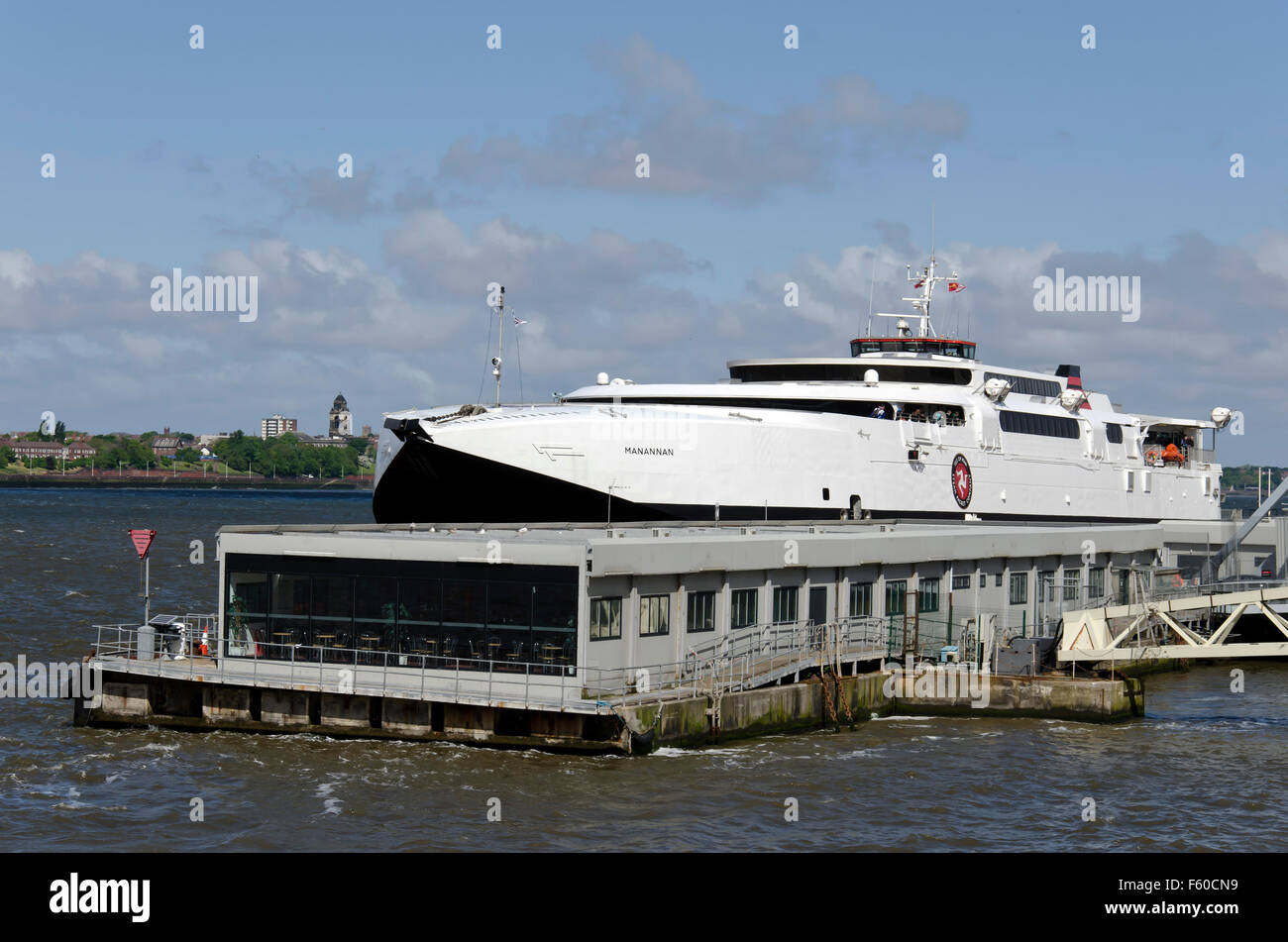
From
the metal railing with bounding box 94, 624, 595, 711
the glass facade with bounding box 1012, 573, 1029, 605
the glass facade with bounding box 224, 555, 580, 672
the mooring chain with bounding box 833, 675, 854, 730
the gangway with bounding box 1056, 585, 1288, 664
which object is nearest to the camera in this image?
the metal railing with bounding box 94, 624, 595, 711

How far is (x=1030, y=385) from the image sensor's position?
68.9 metres

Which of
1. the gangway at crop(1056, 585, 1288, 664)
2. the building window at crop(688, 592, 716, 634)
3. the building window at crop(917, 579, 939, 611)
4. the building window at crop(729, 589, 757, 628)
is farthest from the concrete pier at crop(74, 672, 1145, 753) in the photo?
the building window at crop(917, 579, 939, 611)

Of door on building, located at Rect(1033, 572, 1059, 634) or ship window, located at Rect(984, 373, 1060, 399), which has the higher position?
ship window, located at Rect(984, 373, 1060, 399)

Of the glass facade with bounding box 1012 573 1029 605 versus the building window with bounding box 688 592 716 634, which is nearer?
the building window with bounding box 688 592 716 634

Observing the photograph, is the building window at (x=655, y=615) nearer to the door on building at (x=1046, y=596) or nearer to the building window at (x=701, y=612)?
the building window at (x=701, y=612)

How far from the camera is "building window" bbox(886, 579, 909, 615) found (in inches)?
1452

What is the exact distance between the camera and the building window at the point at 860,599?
117ft

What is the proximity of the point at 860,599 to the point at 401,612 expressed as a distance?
1173 cm

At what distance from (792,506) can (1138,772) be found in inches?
1008

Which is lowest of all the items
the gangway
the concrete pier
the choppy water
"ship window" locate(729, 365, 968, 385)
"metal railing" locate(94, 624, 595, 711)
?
the choppy water

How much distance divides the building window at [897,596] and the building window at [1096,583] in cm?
1232

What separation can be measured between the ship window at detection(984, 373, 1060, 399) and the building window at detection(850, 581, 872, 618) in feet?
101

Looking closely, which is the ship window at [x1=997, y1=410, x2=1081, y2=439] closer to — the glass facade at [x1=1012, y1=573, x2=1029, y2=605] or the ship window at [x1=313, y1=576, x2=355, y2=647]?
the glass facade at [x1=1012, y1=573, x2=1029, y2=605]
